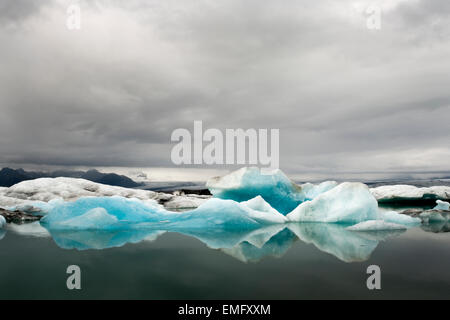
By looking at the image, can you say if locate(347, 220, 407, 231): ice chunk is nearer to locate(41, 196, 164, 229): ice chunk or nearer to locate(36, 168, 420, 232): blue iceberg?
locate(36, 168, 420, 232): blue iceberg

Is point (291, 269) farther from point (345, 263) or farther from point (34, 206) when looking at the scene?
point (34, 206)

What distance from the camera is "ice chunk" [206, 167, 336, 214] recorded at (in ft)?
41.4

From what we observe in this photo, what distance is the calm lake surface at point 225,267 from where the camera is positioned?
10.7 ft

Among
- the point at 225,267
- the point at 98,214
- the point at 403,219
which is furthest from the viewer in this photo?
the point at 403,219

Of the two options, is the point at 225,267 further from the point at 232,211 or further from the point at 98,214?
the point at 98,214

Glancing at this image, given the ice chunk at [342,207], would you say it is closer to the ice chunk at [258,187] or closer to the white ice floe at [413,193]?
the ice chunk at [258,187]

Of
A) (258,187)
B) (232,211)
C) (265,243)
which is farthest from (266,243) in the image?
(258,187)

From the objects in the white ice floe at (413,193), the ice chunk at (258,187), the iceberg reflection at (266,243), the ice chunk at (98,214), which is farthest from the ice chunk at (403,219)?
the white ice floe at (413,193)

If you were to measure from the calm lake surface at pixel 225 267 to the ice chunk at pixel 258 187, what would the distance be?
5684 millimetres

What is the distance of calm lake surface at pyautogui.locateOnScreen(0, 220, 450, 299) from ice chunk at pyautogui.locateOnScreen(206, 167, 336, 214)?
5684 millimetres

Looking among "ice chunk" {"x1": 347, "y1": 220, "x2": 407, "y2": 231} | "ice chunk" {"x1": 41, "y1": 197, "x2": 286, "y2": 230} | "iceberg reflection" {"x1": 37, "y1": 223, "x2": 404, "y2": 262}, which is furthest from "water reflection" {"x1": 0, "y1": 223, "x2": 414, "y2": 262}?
"ice chunk" {"x1": 41, "y1": 197, "x2": 286, "y2": 230}

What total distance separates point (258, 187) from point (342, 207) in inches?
135

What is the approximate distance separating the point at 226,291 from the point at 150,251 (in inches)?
103

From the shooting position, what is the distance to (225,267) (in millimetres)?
4254
